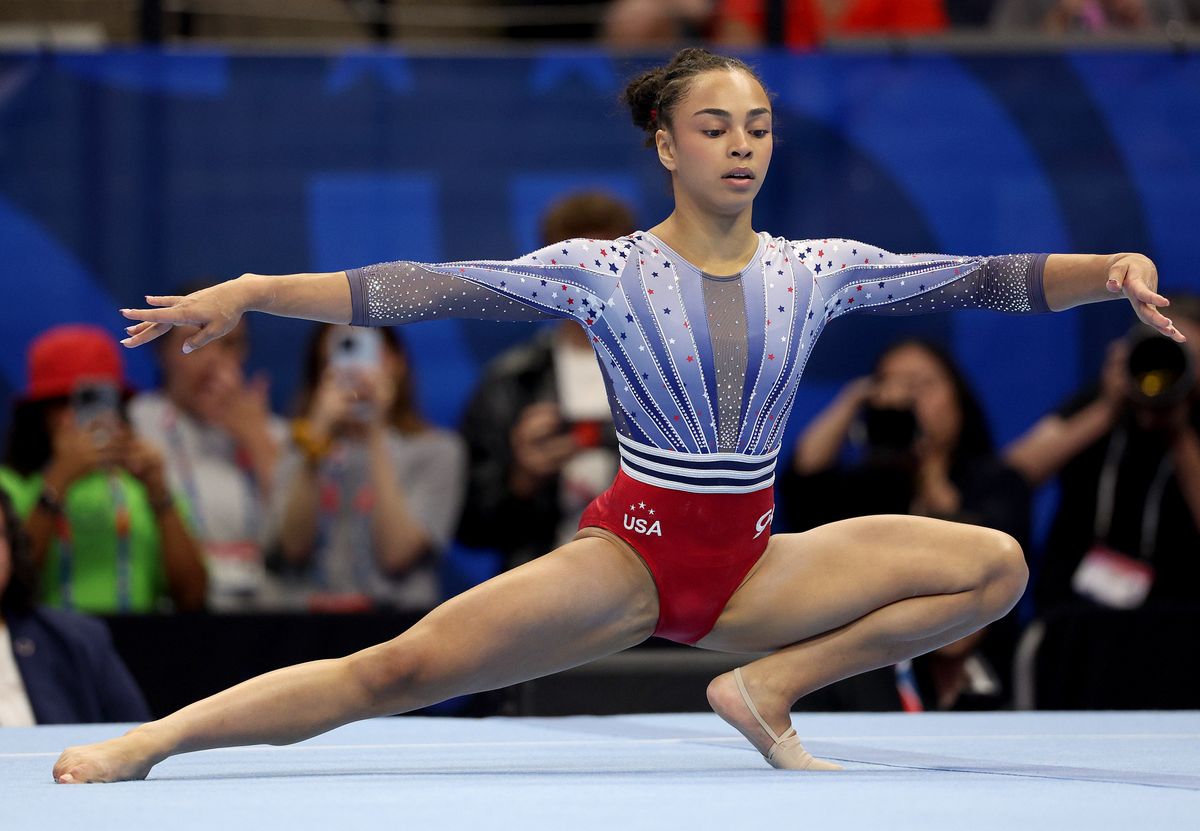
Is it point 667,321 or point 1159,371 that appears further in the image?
point 1159,371

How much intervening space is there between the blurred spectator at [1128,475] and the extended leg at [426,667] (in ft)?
8.53

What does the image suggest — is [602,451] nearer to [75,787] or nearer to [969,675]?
[969,675]

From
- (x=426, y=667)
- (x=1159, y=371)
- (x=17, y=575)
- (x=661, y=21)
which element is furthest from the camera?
(x=661, y=21)

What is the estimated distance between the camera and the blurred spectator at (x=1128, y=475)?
5359mm

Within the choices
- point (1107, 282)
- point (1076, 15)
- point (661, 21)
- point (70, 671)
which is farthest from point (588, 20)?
point (1107, 282)

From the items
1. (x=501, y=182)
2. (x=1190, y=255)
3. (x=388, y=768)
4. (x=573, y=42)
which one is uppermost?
(x=573, y=42)

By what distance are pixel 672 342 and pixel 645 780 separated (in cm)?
86

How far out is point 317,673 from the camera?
317 cm

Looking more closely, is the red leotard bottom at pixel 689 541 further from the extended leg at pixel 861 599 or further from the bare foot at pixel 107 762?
the bare foot at pixel 107 762

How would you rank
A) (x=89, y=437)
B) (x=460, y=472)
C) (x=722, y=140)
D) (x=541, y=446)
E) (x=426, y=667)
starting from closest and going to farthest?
(x=426, y=667) → (x=722, y=140) → (x=89, y=437) → (x=541, y=446) → (x=460, y=472)

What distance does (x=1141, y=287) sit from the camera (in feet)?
10.4

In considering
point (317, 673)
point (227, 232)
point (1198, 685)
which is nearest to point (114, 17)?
point (227, 232)

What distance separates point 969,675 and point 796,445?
3.84ft

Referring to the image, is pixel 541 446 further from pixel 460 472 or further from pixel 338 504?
pixel 338 504
